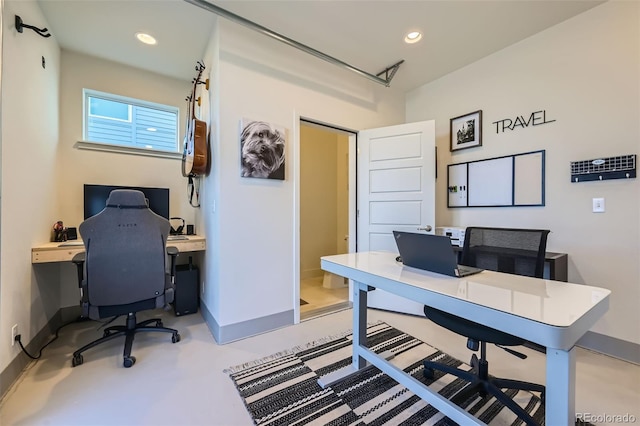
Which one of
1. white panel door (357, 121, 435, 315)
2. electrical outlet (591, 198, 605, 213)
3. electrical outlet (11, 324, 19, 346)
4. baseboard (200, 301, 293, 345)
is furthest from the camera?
white panel door (357, 121, 435, 315)

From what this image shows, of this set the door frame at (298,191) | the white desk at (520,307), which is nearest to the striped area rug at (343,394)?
the white desk at (520,307)

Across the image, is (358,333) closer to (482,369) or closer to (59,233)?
(482,369)

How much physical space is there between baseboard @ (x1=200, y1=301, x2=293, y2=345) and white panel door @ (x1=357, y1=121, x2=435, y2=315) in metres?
1.10

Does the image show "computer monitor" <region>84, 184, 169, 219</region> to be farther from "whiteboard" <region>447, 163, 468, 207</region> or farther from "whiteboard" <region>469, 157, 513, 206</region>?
"whiteboard" <region>469, 157, 513, 206</region>

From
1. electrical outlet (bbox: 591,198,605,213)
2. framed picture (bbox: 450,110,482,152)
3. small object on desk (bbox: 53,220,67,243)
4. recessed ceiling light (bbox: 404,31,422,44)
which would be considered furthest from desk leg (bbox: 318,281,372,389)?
small object on desk (bbox: 53,220,67,243)

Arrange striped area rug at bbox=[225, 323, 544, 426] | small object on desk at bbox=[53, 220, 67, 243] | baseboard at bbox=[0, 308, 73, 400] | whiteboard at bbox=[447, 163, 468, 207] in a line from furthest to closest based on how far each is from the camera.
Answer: whiteboard at bbox=[447, 163, 468, 207], small object on desk at bbox=[53, 220, 67, 243], baseboard at bbox=[0, 308, 73, 400], striped area rug at bbox=[225, 323, 544, 426]

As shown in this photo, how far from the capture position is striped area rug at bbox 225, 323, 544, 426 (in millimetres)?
1371

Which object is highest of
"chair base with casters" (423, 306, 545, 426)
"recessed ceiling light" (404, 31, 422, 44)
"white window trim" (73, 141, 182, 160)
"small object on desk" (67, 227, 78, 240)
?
"recessed ceiling light" (404, 31, 422, 44)

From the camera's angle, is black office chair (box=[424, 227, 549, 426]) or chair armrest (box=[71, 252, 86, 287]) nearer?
black office chair (box=[424, 227, 549, 426])

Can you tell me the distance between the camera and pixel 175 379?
5.56ft

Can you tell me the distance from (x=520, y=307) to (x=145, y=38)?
3.48 meters

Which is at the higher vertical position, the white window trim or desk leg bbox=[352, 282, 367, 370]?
the white window trim

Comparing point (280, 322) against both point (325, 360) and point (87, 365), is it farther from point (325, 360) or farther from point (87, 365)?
point (87, 365)

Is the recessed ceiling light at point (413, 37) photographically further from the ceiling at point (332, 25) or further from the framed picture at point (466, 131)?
the framed picture at point (466, 131)
